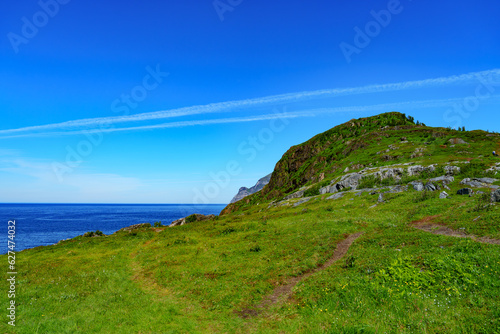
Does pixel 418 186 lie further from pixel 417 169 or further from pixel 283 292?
pixel 283 292

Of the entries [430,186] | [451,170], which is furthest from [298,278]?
[451,170]

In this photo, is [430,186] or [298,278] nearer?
[298,278]

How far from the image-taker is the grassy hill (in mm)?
14203

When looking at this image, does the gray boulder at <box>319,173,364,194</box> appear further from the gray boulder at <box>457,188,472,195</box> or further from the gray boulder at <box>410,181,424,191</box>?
the gray boulder at <box>457,188,472,195</box>

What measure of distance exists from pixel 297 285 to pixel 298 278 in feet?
5.56

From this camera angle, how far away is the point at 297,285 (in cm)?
2044

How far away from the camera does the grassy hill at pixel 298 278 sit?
14203 mm

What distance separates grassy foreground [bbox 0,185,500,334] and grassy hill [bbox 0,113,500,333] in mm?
91

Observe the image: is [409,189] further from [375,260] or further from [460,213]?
[375,260]

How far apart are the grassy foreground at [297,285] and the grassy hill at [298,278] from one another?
0.09 m

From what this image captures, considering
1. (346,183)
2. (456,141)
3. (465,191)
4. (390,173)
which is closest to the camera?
(465,191)

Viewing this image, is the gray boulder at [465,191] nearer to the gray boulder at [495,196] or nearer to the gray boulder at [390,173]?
the gray boulder at [495,196]

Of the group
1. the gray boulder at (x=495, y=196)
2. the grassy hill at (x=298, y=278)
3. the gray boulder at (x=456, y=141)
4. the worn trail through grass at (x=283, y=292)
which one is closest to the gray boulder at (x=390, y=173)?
the grassy hill at (x=298, y=278)

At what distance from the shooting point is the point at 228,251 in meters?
32.2
